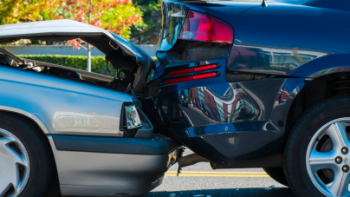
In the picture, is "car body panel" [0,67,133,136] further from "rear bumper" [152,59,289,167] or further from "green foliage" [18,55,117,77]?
"green foliage" [18,55,117,77]

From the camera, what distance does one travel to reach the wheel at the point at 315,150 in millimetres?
2777

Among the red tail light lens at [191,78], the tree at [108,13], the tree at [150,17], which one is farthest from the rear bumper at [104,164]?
the tree at [150,17]

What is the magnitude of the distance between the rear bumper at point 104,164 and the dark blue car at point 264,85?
1.07ft

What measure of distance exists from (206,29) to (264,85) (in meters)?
0.55

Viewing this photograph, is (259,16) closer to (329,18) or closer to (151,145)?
(329,18)

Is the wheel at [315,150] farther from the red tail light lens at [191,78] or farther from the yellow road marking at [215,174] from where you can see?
the yellow road marking at [215,174]

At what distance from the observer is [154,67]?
362 cm

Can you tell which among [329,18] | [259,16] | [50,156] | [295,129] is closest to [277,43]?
[259,16]

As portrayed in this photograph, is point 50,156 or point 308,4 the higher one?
point 308,4

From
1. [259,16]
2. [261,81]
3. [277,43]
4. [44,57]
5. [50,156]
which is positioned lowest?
[44,57]

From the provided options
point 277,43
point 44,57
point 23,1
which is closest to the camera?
point 277,43

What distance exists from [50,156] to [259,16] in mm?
1716

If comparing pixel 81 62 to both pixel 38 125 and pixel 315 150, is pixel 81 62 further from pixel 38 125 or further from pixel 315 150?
pixel 315 150

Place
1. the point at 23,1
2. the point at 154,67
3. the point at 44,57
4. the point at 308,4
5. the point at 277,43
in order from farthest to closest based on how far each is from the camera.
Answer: the point at 44,57 < the point at 23,1 < the point at 154,67 < the point at 308,4 < the point at 277,43
